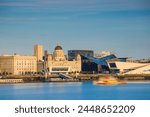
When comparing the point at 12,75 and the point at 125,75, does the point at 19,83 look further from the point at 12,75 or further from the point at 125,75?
the point at 125,75

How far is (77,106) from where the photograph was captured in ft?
29.3

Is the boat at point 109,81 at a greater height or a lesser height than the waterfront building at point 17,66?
lesser

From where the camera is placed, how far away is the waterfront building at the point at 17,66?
15.4 m

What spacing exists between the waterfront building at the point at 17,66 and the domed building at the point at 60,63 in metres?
0.41

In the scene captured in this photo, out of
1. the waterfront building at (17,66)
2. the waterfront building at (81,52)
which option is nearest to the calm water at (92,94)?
the waterfront building at (81,52)

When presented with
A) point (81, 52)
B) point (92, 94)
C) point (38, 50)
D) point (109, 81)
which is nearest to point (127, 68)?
point (109, 81)

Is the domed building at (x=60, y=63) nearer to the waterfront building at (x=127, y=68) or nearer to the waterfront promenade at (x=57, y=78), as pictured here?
the waterfront promenade at (x=57, y=78)

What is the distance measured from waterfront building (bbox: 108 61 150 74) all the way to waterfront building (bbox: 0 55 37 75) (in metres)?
1.94

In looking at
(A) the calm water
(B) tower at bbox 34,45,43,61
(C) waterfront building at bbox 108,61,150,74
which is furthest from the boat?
(B) tower at bbox 34,45,43,61

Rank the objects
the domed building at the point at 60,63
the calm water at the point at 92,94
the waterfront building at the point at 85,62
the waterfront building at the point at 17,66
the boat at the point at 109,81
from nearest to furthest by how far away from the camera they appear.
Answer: the calm water at the point at 92,94 → the waterfront building at the point at 85,62 → the boat at the point at 109,81 → the domed building at the point at 60,63 → the waterfront building at the point at 17,66

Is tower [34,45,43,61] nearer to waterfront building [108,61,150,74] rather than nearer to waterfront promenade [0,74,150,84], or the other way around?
waterfront promenade [0,74,150,84]

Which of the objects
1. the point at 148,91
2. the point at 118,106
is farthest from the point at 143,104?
the point at 148,91

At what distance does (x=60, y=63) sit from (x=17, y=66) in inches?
44.3

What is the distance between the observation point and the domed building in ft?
47.5
